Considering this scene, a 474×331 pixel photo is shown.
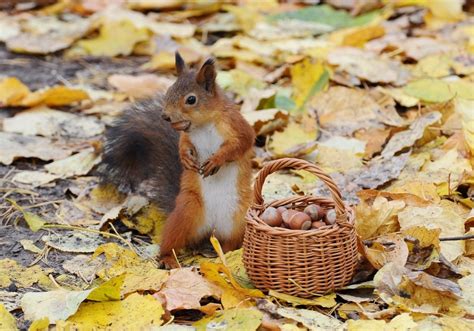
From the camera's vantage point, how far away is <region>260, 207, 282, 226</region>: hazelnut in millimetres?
2023

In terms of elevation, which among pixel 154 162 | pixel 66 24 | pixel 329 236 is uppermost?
pixel 329 236

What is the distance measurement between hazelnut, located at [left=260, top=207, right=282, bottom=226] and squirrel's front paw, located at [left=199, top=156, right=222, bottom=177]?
9.2 inches

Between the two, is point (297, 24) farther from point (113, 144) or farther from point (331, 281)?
point (331, 281)

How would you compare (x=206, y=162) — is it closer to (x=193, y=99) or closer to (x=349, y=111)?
(x=193, y=99)

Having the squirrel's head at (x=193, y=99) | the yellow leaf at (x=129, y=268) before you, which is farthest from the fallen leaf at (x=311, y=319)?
the squirrel's head at (x=193, y=99)

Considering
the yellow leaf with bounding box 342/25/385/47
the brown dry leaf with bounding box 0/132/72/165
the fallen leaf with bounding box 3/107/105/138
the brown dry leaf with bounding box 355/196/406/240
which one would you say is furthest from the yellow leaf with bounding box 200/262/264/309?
the yellow leaf with bounding box 342/25/385/47

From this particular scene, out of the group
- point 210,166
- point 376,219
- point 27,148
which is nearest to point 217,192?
point 210,166

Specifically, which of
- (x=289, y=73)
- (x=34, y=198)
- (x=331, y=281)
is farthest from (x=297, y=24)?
(x=331, y=281)

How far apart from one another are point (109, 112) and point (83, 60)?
2.78ft

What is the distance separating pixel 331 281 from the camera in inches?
78.0

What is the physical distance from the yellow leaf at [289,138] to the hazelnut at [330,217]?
0.95 metres

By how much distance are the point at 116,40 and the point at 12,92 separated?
106 centimetres

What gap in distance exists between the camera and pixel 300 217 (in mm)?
1994

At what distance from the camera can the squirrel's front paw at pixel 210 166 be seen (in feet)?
7.21
